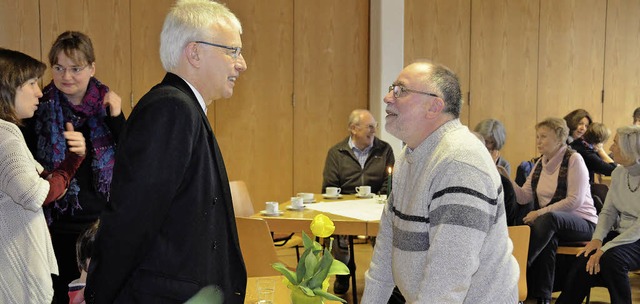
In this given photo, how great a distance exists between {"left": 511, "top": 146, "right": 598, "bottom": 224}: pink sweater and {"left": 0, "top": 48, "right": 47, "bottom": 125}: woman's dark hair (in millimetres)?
3203

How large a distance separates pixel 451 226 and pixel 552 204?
3.14 metres

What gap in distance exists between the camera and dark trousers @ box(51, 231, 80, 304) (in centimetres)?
269

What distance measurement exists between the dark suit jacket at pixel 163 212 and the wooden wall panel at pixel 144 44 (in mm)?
5157

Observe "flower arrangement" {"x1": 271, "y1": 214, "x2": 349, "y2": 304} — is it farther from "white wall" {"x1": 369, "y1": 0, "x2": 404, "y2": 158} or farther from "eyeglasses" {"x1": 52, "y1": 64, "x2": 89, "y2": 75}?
"white wall" {"x1": 369, "y1": 0, "x2": 404, "y2": 158}

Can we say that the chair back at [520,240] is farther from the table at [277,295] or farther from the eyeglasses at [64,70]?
the eyeglasses at [64,70]

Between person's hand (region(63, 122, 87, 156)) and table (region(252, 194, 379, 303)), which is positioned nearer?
person's hand (region(63, 122, 87, 156))

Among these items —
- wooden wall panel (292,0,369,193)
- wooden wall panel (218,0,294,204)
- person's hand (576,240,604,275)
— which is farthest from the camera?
wooden wall panel (292,0,369,193)

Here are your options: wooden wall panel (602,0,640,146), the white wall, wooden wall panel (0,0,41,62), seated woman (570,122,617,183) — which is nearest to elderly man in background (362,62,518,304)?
seated woman (570,122,617,183)

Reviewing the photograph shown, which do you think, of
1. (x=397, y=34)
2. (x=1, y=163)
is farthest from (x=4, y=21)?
(x=1, y=163)

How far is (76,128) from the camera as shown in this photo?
2.61m

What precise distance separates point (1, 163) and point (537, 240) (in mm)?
3360

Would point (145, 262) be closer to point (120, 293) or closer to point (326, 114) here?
point (120, 293)

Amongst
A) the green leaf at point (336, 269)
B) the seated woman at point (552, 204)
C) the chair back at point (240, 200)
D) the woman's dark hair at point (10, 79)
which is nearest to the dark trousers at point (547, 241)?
the seated woman at point (552, 204)

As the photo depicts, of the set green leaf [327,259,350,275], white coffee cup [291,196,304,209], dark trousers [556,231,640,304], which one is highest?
green leaf [327,259,350,275]
